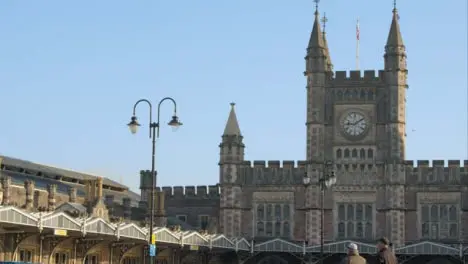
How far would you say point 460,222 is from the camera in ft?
234

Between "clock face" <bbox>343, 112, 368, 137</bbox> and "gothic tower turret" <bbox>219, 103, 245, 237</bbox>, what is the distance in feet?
28.6

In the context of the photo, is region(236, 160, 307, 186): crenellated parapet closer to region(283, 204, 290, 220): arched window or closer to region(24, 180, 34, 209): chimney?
region(283, 204, 290, 220): arched window

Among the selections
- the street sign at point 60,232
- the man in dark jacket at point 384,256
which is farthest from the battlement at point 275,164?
the man in dark jacket at point 384,256

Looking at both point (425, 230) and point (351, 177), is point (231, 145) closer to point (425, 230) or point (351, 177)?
point (351, 177)

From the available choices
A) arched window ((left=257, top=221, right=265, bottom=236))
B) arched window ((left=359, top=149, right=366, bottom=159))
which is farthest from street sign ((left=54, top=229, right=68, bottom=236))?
arched window ((left=359, top=149, right=366, bottom=159))

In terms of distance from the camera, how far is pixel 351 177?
7356 cm

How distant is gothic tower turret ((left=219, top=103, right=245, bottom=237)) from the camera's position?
245 ft

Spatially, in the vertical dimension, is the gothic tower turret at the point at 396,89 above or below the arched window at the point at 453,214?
above

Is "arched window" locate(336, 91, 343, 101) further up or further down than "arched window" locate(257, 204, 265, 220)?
further up

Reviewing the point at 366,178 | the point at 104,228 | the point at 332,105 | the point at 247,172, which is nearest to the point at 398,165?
the point at 366,178

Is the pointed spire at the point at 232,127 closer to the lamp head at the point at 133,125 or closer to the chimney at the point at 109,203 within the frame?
the chimney at the point at 109,203

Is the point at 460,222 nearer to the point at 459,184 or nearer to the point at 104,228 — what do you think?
the point at 459,184

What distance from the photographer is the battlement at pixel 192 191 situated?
81312 millimetres

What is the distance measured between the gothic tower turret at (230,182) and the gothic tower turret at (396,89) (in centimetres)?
1219
